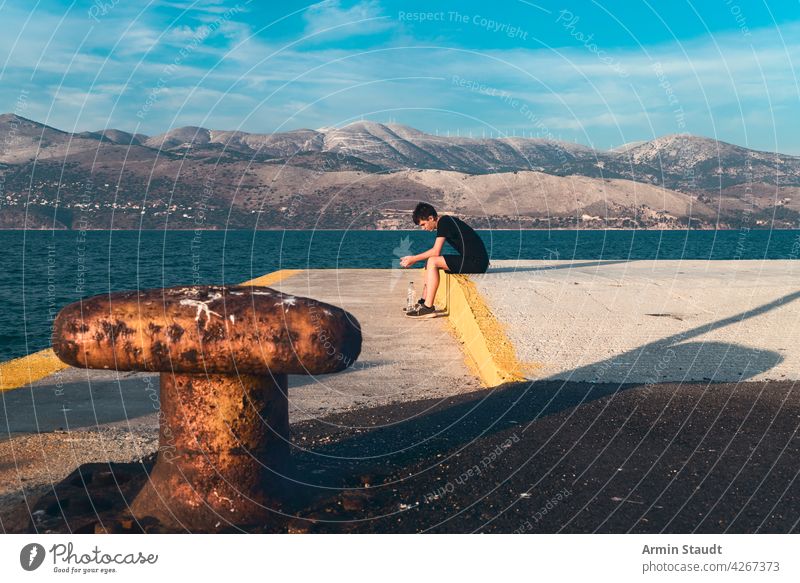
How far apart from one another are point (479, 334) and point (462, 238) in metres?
1.28

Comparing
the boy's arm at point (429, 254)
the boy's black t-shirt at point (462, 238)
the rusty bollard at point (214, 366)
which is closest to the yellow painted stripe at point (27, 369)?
the boy's arm at point (429, 254)

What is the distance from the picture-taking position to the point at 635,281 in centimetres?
1566

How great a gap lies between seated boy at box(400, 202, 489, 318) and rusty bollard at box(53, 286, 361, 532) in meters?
4.34

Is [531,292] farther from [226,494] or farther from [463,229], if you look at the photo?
[226,494]

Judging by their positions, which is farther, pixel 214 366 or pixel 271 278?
pixel 271 278

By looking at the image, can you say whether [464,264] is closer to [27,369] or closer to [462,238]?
[462,238]

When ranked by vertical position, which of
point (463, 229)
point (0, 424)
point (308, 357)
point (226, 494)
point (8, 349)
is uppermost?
point (463, 229)

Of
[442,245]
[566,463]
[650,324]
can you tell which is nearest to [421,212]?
[442,245]

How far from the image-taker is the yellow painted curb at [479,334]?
315 inches

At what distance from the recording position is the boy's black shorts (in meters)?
9.09

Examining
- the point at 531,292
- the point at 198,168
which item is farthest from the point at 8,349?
the point at 198,168

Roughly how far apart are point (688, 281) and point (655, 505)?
11.9m

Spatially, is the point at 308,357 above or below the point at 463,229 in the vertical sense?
below

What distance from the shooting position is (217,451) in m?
4.26
